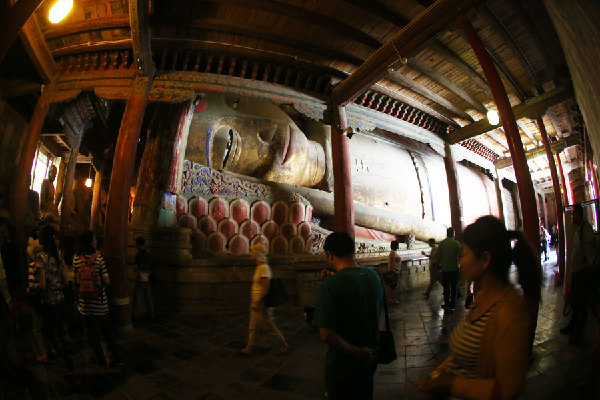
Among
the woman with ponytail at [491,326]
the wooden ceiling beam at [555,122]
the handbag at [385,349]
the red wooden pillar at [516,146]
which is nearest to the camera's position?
the woman with ponytail at [491,326]

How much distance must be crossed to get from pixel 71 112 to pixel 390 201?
1029 centimetres

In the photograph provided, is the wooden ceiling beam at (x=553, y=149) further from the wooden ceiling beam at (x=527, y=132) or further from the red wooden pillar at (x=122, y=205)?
the red wooden pillar at (x=122, y=205)

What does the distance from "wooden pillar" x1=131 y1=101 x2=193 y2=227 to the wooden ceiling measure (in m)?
1.25

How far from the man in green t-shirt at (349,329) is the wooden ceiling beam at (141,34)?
4880 millimetres

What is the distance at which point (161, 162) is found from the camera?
5.88m

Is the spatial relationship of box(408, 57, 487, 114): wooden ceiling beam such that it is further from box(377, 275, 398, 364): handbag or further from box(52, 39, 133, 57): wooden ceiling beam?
box(377, 275, 398, 364): handbag

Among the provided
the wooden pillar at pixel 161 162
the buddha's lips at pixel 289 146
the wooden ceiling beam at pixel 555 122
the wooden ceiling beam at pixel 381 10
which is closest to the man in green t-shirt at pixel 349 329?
the wooden pillar at pixel 161 162

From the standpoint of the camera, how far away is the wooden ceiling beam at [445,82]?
620 centimetres

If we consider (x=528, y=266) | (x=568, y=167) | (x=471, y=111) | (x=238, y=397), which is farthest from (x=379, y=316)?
(x=568, y=167)

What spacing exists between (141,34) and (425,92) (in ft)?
22.6

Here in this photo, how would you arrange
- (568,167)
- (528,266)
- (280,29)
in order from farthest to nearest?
(568,167) < (280,29) < (528,266)

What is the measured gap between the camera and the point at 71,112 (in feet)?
23.5

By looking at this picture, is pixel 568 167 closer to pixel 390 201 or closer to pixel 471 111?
pixel 471 111

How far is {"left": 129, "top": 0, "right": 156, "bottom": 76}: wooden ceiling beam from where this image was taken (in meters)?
3.84
